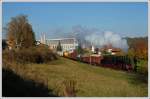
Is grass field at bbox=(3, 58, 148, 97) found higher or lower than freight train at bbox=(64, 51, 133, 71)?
lower

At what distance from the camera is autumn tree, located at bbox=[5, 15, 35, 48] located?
5.84 metres

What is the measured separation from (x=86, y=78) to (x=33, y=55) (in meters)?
0.75

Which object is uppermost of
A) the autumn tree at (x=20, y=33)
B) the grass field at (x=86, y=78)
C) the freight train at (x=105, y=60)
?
the autumn tree at (x=20, y=33)

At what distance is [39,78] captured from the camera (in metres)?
5.91

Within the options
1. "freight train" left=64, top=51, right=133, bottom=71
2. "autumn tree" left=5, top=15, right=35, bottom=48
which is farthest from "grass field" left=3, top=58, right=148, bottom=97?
"autumn tree" left=5, top=15, right=35, bottom=48

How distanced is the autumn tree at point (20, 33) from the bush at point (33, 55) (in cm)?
7

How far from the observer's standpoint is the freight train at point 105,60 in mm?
6004

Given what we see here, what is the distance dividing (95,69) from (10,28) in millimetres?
1210

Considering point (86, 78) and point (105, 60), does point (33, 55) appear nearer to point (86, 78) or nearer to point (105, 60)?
point (86, 78)

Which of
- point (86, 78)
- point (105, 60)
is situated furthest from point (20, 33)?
point (105, 60)

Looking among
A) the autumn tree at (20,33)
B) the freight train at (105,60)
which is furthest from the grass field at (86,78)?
the autumn tree at (20,33)

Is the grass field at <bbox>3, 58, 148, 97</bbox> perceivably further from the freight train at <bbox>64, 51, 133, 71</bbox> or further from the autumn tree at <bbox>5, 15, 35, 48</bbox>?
the autumn tree at <bbox>5, 15, 35, 48</bbox>

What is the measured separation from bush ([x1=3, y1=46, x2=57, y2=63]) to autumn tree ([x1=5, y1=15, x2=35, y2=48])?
73mm

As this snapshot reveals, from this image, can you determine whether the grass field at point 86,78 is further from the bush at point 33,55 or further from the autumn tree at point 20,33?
the autumn tree at point 20,33
